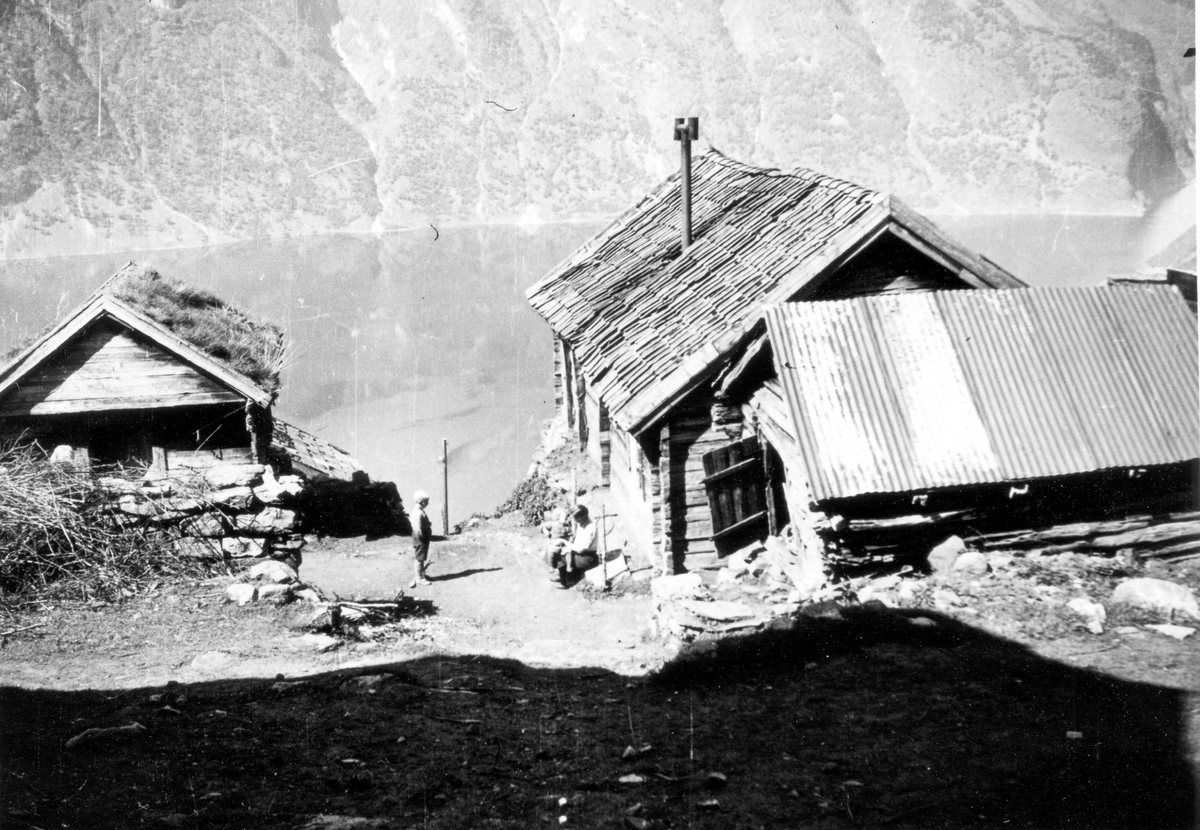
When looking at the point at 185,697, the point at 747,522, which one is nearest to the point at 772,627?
the point at 747,522

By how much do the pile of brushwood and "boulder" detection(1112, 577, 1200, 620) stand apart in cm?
1055

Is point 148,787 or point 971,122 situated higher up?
point 971,122

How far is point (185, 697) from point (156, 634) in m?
2.13

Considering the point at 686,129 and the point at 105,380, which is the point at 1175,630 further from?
the point at 105,380

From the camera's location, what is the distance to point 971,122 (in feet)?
316

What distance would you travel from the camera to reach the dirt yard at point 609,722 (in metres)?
6.13

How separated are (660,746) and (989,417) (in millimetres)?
6706

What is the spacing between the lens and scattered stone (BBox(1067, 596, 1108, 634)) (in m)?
9.28

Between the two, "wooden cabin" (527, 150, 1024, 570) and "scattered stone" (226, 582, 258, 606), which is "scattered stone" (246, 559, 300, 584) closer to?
"scattered stone" (226, 582, 258, 606)

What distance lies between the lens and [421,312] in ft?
225

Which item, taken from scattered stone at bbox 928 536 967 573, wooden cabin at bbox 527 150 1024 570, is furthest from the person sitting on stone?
scattered stone at bbox 928 536 967 573

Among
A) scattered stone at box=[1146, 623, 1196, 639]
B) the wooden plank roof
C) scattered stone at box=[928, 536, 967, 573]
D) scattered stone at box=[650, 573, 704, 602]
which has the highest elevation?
the wooden plank roof

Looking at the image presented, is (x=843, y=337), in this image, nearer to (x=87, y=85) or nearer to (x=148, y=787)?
(x=148, y=787)

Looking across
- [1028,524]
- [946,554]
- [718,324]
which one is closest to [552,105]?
[718,324]
